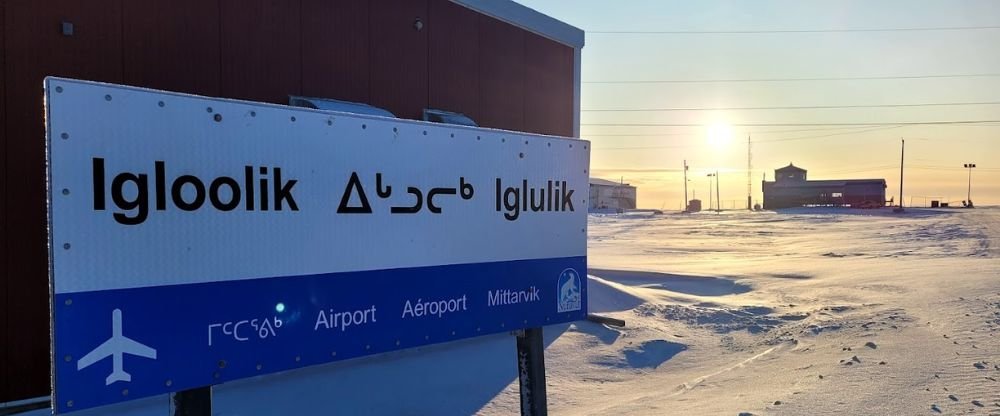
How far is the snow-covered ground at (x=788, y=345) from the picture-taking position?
16.2 feet

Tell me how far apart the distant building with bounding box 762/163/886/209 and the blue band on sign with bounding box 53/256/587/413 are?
7109 centimetres

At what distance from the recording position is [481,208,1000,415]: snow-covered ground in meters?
4.95

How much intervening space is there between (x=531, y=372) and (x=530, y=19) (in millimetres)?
7215

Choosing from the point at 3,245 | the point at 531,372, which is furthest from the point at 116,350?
the point at 3,245

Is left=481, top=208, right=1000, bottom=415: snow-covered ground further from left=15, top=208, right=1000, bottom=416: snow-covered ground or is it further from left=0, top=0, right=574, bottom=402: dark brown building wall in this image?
left=0, top=0, right=574, bottom=402: dark brown building wall

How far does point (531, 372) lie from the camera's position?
357 cm

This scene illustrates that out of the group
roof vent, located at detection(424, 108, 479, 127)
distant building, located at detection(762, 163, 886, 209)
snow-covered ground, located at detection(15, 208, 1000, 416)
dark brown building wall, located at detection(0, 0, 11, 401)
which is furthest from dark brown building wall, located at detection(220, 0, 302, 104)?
distant building, located at detection(762, 163, 886, 209)

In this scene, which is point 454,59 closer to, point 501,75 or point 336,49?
point 501,75

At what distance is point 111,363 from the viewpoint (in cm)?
215

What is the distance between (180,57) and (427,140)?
157 inches

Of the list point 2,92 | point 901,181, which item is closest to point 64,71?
point 2,92

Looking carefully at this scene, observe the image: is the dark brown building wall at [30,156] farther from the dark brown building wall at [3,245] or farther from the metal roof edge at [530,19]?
the metal roof edge at [530,19]

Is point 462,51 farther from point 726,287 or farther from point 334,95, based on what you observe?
point 726,287

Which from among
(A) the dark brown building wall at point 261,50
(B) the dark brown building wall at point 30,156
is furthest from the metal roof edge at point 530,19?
(B) the dark brown building wall at point 30,156
